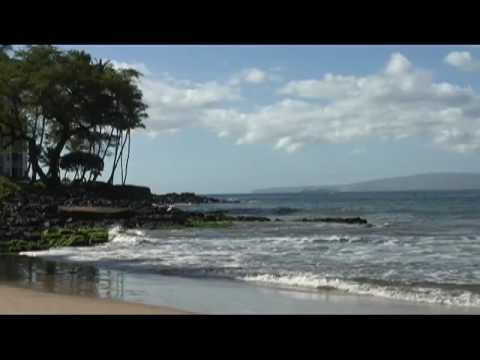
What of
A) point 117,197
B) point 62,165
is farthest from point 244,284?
point 62,165

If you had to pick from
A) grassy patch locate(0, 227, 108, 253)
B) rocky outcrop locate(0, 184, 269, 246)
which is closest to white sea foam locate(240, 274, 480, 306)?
grassy patch locate(0, 227, 108, 253)

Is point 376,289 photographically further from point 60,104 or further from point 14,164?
point 14,164

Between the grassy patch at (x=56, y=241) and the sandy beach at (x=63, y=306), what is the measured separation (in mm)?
8901

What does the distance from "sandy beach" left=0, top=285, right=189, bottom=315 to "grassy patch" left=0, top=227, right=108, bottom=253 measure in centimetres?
890

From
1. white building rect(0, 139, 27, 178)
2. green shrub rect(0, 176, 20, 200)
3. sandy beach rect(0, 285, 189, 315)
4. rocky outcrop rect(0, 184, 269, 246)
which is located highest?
white building rect(0, 139, 27, 178)

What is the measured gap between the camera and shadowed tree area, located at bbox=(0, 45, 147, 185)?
41.3 meters

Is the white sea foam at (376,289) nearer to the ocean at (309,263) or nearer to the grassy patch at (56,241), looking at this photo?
the ocean at (309,263)

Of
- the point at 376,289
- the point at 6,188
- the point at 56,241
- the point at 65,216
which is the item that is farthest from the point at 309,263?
the point at 6,188

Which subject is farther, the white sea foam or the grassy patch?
the grassy patch

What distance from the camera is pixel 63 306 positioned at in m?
8.27

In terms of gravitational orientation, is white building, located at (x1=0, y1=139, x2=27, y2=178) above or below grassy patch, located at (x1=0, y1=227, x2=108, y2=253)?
above

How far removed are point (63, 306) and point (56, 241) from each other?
11.5m

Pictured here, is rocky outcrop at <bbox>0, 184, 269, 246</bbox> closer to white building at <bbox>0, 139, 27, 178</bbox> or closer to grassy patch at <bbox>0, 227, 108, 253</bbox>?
grassy patch at <bbox>0, 227, 108, 253</bbox>
